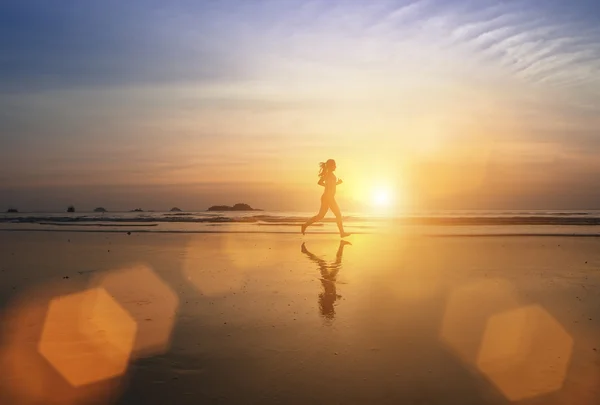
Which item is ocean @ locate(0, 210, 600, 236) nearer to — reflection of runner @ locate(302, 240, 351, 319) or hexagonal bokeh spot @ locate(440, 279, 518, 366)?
reflection of runner @ locate(302, 240, 351, 319)

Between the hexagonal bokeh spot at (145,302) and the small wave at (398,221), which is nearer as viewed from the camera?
the hexagonal bokeh spot at (145,302)

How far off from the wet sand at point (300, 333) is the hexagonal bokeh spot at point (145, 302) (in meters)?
0.03

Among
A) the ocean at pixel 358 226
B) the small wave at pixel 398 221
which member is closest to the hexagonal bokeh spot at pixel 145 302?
the ocean at pixel 358 226

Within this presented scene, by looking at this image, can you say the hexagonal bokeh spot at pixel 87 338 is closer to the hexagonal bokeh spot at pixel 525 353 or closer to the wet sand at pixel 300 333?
the wet sand at pixel 300 333

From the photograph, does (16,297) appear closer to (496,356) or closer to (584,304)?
(496,356)

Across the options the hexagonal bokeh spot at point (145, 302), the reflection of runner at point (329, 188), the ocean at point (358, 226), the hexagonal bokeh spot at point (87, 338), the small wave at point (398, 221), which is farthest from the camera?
the small wave at point (398, 221)

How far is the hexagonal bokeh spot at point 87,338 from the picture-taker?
212 inches

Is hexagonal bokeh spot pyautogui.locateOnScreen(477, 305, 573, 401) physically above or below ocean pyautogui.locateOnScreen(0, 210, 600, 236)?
below

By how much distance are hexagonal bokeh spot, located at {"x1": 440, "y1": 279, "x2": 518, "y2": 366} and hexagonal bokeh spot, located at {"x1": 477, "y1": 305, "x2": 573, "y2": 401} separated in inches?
5.1

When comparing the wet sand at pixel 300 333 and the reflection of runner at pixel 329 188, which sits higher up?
the reflection of runner at pixel 329 188

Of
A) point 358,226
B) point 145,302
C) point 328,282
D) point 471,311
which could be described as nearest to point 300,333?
point 471,311

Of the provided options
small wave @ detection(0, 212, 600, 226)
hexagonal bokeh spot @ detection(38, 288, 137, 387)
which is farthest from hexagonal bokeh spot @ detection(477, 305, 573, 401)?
small wave @ detection(0, 212, 600, 226)

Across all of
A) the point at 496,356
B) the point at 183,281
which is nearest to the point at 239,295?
the point at 183,281

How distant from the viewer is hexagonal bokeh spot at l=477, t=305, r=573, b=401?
4.91m
